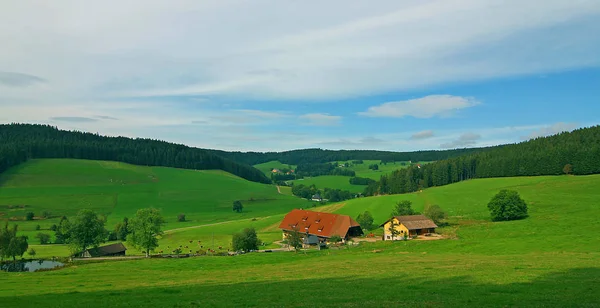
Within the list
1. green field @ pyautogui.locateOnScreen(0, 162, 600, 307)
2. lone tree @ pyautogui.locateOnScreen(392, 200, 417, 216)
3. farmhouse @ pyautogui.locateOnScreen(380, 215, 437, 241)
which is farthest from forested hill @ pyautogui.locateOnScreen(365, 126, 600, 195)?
farmhouse @ pyautogui.locateOnScreen(380, 215, 437, 241)

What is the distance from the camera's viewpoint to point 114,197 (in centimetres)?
16325

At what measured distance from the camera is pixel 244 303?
22.9 meters

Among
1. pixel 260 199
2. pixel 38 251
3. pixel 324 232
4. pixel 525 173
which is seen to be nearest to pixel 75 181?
pixel 260 199

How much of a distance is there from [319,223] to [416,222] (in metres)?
23.3

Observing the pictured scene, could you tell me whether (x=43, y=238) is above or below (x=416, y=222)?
below

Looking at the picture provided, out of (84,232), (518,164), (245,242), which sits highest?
(518,164)

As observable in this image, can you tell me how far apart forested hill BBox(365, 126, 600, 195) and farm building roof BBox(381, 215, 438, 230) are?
249ft

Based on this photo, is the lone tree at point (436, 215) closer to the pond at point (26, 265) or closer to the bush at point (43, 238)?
the pond at point (26, 265)

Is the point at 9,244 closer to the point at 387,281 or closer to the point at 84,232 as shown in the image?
the point at 84,232

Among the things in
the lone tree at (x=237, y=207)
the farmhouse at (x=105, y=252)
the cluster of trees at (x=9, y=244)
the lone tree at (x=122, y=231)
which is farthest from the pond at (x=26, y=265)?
the lone tree at (x=237, y=207)

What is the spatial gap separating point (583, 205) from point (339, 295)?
80537mm

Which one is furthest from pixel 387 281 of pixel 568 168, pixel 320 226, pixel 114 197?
pixel 114 197

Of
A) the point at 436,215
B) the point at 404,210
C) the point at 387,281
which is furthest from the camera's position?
the point at 404,210

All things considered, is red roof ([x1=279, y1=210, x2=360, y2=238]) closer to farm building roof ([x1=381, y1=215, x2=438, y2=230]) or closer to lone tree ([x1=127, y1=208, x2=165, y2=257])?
farm building roof ([x1=381, y1=215, x2=438, y2=230])
